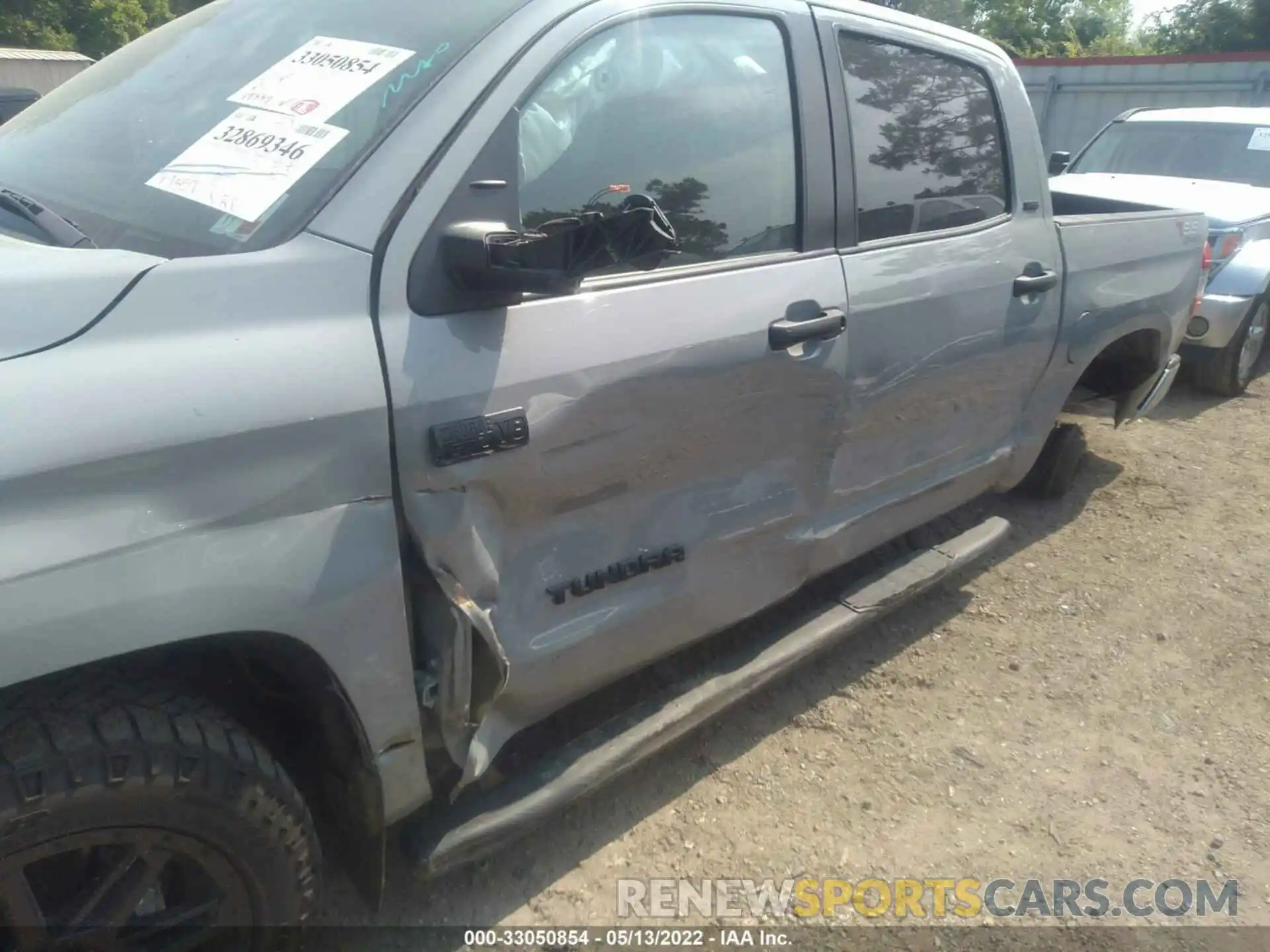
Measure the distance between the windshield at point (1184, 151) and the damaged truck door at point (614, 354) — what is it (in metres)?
6.17

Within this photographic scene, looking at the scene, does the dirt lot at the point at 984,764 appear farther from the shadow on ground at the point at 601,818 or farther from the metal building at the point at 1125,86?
the metal building at the point at 1125,86

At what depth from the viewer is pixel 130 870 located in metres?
1.53

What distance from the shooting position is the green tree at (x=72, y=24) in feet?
82.0

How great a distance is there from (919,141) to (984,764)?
1.86m

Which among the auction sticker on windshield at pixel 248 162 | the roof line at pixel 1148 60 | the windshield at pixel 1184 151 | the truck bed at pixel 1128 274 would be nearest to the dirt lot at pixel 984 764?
the truck bed at pixel 1128 274

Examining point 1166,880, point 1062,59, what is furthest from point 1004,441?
point 1062,59

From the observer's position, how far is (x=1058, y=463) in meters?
4.41

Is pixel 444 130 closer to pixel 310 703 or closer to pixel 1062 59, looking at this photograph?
pixel 310 703

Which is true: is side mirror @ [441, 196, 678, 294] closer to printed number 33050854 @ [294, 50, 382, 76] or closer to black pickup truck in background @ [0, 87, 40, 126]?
printed number 33050854 @ [294, 50, 382, 76]

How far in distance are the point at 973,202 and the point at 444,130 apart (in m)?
1.94

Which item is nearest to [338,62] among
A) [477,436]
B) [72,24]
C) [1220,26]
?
[477,436]

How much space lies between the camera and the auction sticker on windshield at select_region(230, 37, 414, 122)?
6.14 ft

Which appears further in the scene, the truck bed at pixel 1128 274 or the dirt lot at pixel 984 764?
the truck bed at pixel 1128 274

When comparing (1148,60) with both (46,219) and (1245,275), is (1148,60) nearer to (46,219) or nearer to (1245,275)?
(1245,275)
